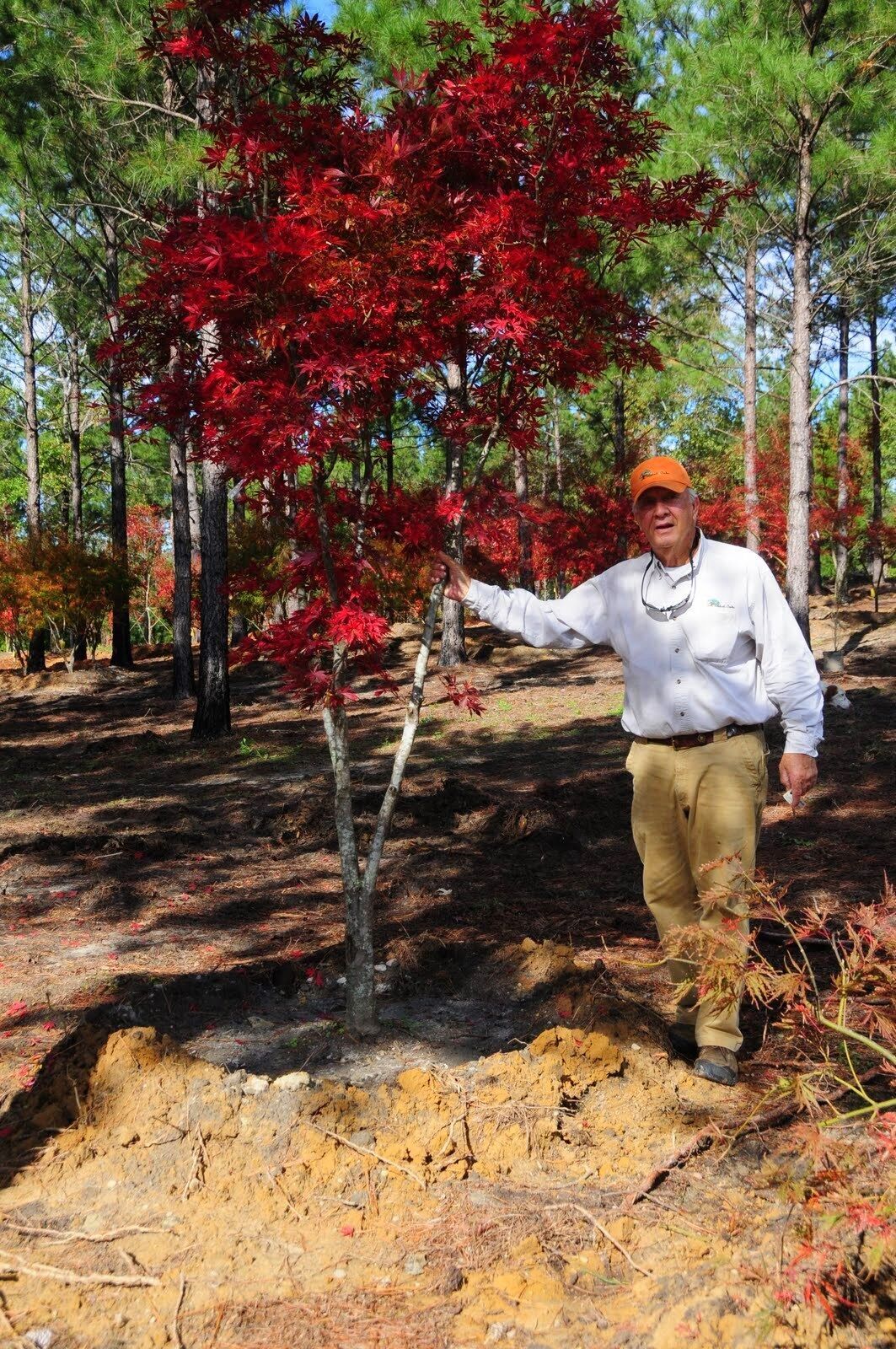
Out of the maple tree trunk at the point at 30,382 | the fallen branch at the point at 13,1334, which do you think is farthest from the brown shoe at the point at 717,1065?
the maple tree trunk at the point at 30,382

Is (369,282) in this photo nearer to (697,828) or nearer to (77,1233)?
(697,828)

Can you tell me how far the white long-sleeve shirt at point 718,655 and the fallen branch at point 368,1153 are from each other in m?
1.56

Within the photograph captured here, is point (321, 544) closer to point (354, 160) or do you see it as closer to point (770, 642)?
point (354, 160)

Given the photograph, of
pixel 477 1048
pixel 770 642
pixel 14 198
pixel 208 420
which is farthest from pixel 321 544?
pixel 14 198

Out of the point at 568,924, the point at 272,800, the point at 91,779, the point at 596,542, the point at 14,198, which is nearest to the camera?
the point at 568,924

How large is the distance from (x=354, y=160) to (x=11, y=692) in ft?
47.9

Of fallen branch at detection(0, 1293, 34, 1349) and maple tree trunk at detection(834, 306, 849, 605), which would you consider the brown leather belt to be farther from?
maple tree trunk at detection(834, 306, 849, 605)

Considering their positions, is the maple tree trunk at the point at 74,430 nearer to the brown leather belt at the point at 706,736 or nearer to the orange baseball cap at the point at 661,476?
the orange baseball cap at the point at 661,476

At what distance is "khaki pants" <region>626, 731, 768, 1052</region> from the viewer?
3.31 meters

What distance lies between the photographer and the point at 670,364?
50.9ft

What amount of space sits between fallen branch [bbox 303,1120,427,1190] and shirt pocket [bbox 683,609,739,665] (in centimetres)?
179

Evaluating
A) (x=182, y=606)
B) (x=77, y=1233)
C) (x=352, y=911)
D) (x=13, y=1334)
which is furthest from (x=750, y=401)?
(x=13, y=1334)

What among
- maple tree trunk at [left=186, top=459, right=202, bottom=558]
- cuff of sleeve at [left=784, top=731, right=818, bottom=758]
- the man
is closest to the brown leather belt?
the man

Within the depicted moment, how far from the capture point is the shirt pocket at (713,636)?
330cm
